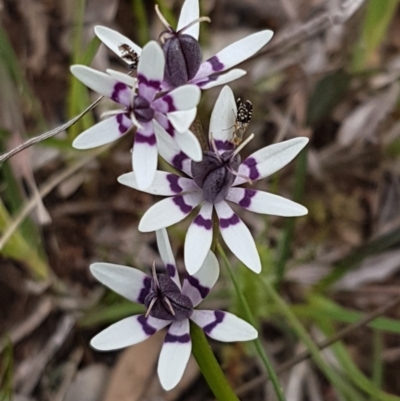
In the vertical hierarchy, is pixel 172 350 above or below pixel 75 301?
below

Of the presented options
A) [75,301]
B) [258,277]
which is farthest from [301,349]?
[75,301]

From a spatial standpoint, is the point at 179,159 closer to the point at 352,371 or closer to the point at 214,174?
the point at 214,174

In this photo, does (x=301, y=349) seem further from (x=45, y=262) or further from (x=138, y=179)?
(x=138, y=179)

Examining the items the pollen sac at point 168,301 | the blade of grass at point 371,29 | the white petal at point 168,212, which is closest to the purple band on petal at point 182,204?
the white petal at point 168,212

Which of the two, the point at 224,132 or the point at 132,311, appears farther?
the point at 132,311

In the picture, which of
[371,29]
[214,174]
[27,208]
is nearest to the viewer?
[214,174]

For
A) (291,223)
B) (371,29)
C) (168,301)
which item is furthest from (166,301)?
(371,29)
